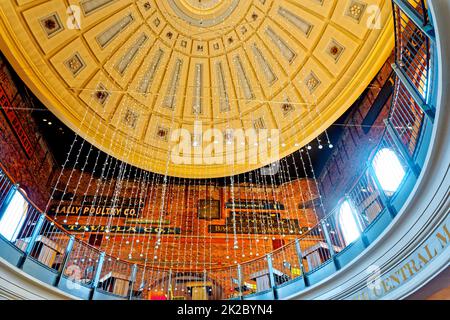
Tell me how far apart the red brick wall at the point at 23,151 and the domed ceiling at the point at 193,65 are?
0.67m

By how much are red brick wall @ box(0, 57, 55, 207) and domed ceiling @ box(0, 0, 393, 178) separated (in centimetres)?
67

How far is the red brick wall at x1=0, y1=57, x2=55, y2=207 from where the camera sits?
977 cm

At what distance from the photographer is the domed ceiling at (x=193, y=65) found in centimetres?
1087

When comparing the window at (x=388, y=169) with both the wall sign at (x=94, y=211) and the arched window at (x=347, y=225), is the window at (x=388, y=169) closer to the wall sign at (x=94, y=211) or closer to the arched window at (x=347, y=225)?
the arched window at (x=347, y=225)

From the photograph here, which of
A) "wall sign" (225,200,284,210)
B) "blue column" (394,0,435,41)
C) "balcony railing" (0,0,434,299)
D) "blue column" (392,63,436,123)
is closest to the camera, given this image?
"blue column" (394,0,435,41)

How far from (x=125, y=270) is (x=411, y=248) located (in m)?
10.1

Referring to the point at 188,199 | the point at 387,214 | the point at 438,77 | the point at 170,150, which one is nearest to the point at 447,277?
the point at 387,214

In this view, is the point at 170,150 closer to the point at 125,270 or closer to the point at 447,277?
the point at 125,270

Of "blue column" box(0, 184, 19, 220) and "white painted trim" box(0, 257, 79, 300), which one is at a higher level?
"blue column" box(0, 184, 19, 220)

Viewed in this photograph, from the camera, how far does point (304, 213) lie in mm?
14094

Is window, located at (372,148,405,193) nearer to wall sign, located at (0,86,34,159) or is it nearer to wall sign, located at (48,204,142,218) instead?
wall sign, located at (48,204,142,218)

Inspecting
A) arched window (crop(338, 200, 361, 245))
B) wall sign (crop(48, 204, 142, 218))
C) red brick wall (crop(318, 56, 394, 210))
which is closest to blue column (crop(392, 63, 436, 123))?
red brick wall (crop(318, 56, 394, 210))
